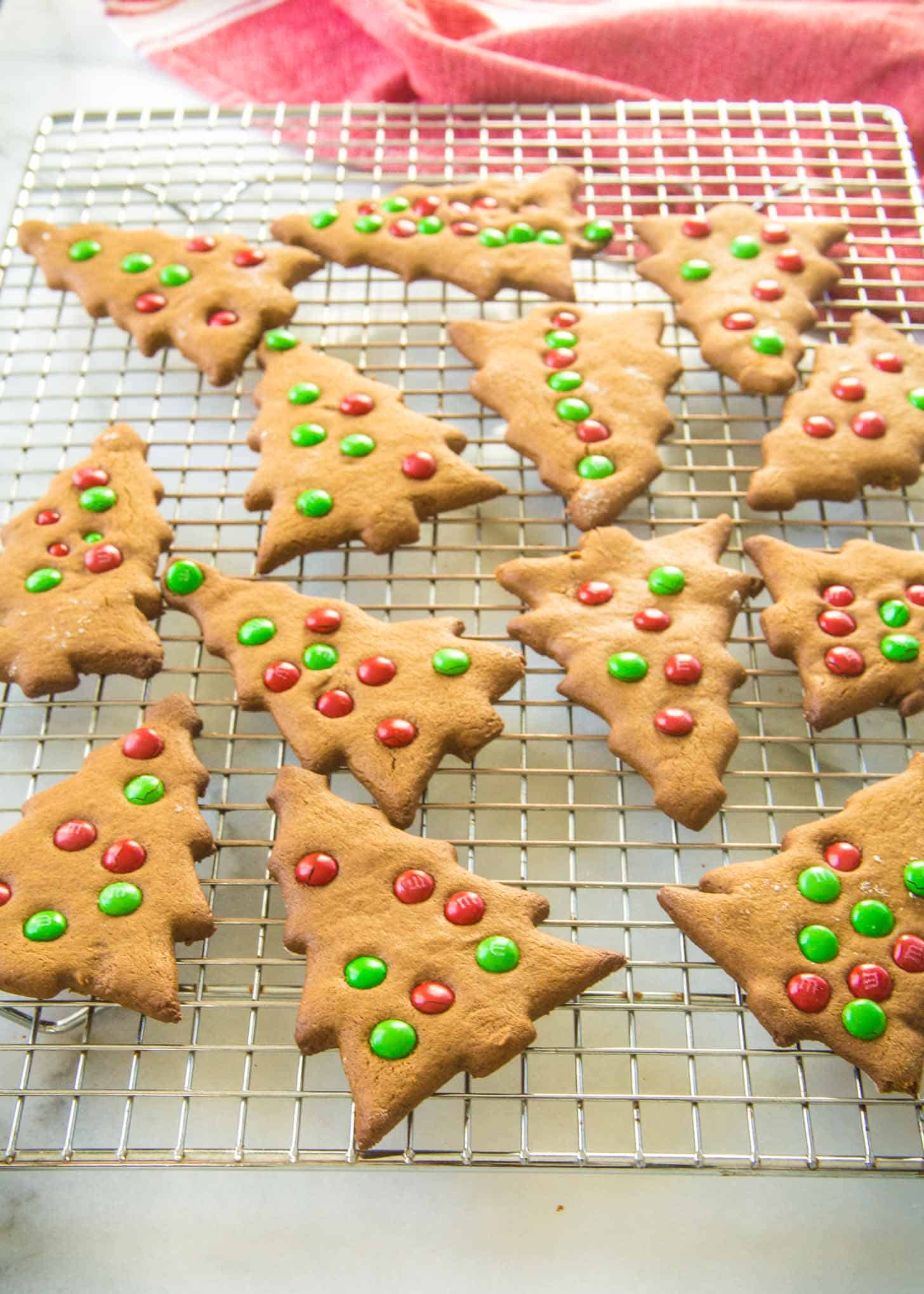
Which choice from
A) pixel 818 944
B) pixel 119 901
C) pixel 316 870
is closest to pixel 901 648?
pixel 818 944

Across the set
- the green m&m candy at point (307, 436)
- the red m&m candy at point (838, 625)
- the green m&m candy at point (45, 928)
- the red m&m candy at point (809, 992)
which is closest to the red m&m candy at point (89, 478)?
the green m&m candy at point (307, 436)

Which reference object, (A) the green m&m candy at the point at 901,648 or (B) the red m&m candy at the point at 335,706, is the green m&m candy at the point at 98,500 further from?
(A) the green m&m candy at the point at 901,648

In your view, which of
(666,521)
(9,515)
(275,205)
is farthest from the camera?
(275,205)

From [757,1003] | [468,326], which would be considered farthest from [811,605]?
[468,326]

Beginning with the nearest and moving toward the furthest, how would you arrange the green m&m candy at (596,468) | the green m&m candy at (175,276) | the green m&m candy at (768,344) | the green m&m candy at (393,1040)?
the green m&m candy at (393,1040)
the green m&m candy at (596,468)
the green m&m candy at (768,344)
the green m&m candy at (175,276)

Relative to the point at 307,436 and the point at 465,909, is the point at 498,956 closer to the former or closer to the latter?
the point at 465,909

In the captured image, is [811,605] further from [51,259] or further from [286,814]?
[51,259]

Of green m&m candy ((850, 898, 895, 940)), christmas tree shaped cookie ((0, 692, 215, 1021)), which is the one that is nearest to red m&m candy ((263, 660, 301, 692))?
christmas tree shaped cookie ((0, 692, 215, 1021))
